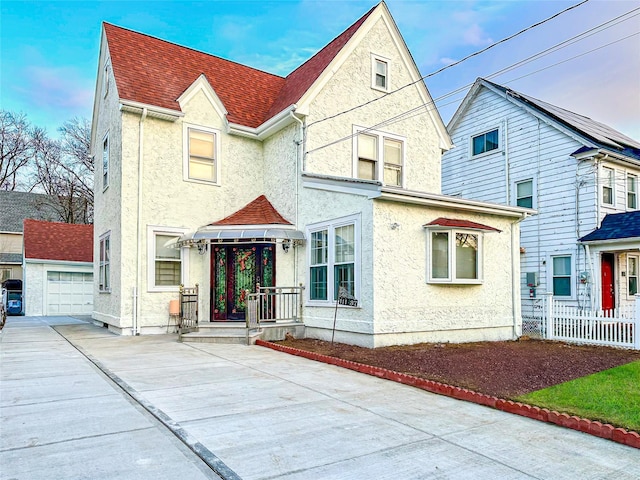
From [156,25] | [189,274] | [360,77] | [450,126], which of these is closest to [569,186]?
[450,126]

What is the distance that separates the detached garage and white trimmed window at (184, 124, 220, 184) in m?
11.4

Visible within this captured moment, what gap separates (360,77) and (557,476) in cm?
1262

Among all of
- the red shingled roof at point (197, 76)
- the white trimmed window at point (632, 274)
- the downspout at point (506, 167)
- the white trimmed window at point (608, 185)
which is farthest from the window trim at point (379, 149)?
the white trimmed window at point (632, 274)

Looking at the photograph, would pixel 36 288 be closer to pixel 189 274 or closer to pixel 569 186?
pixel 189 274

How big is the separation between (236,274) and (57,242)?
1432cm

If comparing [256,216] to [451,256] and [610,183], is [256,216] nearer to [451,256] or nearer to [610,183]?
[451,256]

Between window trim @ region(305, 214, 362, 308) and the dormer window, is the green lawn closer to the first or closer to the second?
window trim @ region(305, 214, 362, 308)

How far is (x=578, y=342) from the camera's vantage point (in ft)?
38.0

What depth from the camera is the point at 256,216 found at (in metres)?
13.2

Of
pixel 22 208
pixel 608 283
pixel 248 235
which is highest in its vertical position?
pixel 22 208

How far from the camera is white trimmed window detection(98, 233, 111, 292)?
46.8ft

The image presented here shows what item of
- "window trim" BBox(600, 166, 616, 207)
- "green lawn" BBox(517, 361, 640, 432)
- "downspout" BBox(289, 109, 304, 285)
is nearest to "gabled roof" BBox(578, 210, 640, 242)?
"window trim" BBox(600, 166, 616, 207)


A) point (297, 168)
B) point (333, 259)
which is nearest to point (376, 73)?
point (297, 168)

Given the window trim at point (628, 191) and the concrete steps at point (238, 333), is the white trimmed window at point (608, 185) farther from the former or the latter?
the concrete steps at point (238, 333)
